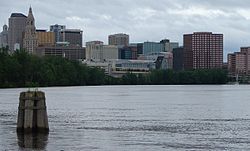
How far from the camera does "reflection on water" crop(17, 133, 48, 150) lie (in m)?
39.6

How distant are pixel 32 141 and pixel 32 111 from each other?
1939 mm

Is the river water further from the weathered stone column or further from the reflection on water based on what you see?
the weathered stone column

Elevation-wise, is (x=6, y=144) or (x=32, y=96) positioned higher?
(x=32, y=96)

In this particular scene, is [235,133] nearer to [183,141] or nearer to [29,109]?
[183,141]

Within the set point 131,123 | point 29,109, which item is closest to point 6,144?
Answer: point 29,109

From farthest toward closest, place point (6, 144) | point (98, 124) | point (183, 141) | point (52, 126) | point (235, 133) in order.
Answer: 1. point (98, 124)
2. point (52, 126)
3. point (235, 133)
4. point (183, 141)
5. point (6, 144)

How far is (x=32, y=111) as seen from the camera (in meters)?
41.4

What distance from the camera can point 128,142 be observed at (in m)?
42.8

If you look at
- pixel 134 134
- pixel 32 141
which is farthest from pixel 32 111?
pixel 134 134

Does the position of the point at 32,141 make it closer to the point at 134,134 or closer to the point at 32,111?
the point at 32,111

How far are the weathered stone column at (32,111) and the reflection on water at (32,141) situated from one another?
410 millimetres

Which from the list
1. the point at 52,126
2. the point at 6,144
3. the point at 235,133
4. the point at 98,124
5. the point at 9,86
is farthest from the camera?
the point at 9,86

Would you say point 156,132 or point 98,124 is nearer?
point 156,132

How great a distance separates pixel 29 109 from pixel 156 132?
12.5m
